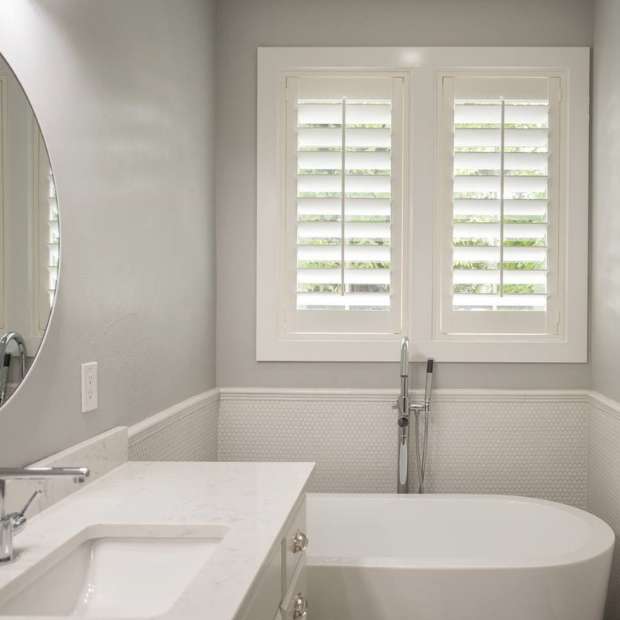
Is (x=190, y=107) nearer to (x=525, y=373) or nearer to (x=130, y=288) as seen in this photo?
(x=130, y=288)

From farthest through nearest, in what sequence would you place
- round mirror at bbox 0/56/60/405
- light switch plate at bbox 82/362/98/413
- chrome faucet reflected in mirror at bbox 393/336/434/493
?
1. chrome faucet reflected in mirror at bbox 393/336/434/493
2. light switch plate at bbox 82/362/98/413
3. round mirror at bbox 0/56/60/405

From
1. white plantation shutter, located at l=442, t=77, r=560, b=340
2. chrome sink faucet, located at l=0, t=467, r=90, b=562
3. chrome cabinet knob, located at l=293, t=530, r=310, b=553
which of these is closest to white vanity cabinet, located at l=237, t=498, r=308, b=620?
chrome cabinet knob, located at l=293, t=530, r=310, b=553

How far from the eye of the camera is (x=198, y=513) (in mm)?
1534

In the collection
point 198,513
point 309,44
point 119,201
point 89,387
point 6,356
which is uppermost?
point 309,44

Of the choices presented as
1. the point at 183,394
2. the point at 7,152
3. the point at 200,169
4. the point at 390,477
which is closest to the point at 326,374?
the point at 390,477

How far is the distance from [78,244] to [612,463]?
2.09 meters

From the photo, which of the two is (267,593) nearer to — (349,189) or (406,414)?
(406,414)

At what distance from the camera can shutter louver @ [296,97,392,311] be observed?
3238mm

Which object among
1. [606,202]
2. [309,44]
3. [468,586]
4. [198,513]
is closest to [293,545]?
[198,513]

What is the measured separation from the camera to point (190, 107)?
288cm

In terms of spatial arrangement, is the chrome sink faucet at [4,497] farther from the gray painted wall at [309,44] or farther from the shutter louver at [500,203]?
the shutter louver at [500,203]

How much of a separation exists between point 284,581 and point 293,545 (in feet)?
0.35

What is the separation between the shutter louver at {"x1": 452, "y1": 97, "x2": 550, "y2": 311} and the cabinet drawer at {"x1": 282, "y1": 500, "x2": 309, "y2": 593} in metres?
1.63

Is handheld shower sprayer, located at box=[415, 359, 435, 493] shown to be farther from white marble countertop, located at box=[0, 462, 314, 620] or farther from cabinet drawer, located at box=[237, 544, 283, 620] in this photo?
cabinet drawer, located at box=[237, 544, 283, 620]
